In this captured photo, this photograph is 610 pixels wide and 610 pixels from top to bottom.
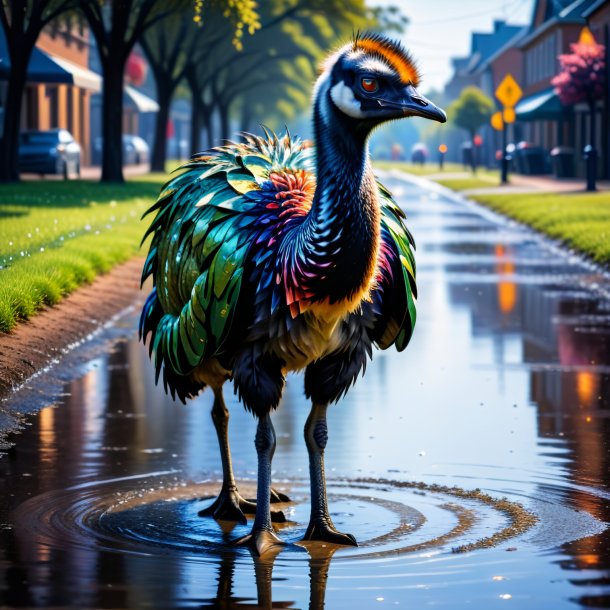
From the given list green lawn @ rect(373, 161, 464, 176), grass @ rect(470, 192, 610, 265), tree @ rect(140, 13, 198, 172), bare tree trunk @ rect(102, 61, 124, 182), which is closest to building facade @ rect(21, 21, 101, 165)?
tree @ rect(140, 13, 198, 172)

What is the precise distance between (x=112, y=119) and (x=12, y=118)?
324 centimetres

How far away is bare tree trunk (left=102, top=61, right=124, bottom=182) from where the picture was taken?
132ft

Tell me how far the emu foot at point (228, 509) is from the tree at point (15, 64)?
1157 inches

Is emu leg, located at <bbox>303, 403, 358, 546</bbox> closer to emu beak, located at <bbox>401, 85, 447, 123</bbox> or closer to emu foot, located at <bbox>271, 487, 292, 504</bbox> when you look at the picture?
emu foot, located at <bbox>271, 487, 292, 504</bbox>

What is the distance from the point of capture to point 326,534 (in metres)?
7.02

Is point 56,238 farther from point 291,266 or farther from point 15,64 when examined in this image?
point 15,64

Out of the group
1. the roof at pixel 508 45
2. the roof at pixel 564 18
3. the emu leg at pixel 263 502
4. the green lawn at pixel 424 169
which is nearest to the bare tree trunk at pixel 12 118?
the roof at pixel 564 18

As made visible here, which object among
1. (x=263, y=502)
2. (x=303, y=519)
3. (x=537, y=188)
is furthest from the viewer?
(x=537, y=188)

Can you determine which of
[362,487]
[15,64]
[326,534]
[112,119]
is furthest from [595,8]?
[326,534]

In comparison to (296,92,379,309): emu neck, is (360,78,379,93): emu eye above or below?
above

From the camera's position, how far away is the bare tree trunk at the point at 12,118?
37812 mm

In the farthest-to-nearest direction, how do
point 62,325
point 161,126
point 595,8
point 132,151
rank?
point 132,151 → point 161,126 → point 595,8 → point 62,325

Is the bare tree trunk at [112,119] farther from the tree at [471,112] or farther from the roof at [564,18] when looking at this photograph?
the tree at [471,112]

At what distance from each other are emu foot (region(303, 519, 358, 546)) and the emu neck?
3.30 feet
